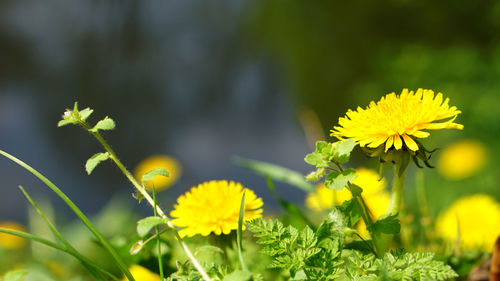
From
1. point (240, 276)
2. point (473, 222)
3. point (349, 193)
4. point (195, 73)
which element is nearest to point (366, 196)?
point (349, 193)

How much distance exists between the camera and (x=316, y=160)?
0.32 meters

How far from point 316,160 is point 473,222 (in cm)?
55

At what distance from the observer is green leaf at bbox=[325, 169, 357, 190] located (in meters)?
0.31

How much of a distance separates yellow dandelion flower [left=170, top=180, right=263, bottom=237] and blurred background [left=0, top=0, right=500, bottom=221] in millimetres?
4192

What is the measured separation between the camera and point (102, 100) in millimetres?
5934

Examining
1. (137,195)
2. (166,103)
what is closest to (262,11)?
(166,103)

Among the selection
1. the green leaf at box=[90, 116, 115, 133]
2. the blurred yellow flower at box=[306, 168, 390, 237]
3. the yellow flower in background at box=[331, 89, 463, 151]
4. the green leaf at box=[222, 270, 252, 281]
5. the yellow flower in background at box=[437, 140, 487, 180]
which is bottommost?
the green leaf at box=[222, 270, 252, 281]

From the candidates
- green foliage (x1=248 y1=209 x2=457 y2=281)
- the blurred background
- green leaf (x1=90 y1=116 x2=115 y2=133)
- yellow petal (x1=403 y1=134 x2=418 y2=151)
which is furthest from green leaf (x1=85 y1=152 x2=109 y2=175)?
the blurred background

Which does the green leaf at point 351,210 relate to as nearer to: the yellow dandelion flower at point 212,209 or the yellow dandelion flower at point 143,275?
the yellow dandelion flower at point 212,209

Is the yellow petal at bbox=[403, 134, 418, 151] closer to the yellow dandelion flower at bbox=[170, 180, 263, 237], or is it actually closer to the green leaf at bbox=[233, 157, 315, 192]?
the yellow dandelion flower at bbox=[170, 180, 263, 237]

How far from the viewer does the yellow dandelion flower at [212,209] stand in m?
0.37

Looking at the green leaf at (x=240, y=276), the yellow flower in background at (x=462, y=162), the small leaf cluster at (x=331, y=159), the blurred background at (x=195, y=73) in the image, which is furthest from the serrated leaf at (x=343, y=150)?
the blurred background at (x=195, y=73)

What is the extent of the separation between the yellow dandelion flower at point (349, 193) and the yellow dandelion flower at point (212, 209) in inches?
7.8

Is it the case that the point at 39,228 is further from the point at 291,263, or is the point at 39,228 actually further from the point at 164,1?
the point at 164,1
